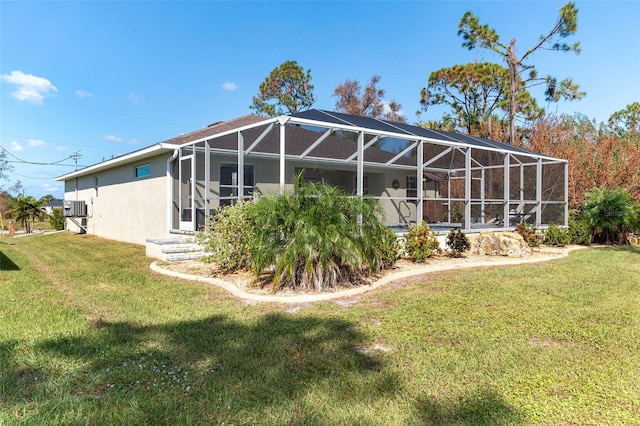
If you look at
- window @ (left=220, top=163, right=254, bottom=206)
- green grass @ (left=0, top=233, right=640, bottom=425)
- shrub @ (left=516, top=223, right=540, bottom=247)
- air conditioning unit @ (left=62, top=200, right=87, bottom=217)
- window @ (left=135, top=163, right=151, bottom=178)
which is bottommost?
green grass @ (left=0, top=233, right=640, bottom=425)

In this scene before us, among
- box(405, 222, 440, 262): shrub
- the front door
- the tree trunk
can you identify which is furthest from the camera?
the tree trunk

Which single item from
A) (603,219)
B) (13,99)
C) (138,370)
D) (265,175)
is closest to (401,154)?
(265,175)

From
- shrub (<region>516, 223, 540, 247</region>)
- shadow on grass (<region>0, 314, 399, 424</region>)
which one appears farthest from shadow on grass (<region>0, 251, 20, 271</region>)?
shrub (<region>516, 223, 540, 247</region>)

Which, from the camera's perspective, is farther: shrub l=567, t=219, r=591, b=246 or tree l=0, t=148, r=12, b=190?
tree l=0, t=148, r=12, b=190

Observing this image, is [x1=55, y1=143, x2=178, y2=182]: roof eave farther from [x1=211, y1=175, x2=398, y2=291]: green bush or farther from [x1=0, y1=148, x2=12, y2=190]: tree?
[x1=0, y1=148, x2=12, y2=190]: tree

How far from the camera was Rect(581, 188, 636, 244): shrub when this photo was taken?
38.5 feet

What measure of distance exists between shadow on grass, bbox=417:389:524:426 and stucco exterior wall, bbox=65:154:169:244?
10380 millimetres

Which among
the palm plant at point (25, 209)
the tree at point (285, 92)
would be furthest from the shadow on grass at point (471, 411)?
the palm plant at point (25, 209)

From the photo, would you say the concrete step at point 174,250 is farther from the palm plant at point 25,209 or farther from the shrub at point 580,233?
the palm plant at point 25,209

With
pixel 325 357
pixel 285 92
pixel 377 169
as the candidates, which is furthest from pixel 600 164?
pixel 285 92

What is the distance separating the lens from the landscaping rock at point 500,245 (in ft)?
30.8

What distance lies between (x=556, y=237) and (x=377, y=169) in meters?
6.61

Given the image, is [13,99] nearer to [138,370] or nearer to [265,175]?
[265,175]

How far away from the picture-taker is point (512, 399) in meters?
2.45
